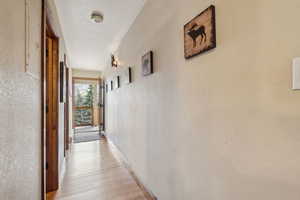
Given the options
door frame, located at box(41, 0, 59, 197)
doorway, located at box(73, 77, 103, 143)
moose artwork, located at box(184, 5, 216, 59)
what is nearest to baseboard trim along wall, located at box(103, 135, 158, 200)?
door frame, located at box(41, 0, 59, 197)

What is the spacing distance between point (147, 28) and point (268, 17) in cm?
141

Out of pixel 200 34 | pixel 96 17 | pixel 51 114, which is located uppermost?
pixel 96 17

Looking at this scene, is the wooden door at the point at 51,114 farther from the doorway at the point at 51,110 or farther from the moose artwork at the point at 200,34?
the moose artwork at the point at 200,34

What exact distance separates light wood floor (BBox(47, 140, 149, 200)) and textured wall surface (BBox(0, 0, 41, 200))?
2.96 ft

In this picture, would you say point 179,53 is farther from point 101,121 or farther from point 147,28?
point 101,121

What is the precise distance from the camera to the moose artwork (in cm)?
93

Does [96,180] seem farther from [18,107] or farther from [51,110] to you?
[18,107]

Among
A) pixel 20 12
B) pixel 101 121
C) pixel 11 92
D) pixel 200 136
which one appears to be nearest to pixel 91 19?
pixel 20 12

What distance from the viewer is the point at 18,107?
0.82 meters

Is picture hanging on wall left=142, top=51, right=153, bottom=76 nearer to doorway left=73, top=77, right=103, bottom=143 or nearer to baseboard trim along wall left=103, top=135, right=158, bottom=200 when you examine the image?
baseboard trim along wall left=103, top=135, right=158, bottom=200

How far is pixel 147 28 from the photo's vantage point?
1.86 m

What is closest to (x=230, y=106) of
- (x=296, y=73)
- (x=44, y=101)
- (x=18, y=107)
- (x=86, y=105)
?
(x=296, y=73)

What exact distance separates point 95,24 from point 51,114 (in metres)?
1.46

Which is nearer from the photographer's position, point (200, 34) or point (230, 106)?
point (230, 106)
